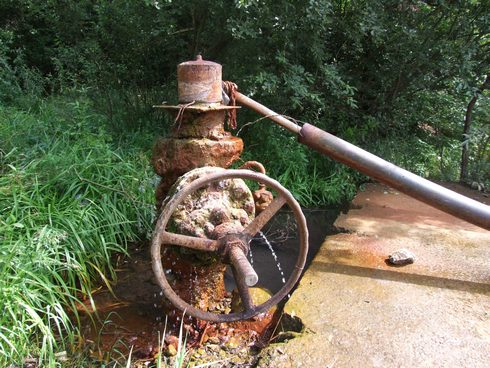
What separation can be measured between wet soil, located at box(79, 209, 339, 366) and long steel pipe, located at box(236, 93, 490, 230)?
1.02 metres

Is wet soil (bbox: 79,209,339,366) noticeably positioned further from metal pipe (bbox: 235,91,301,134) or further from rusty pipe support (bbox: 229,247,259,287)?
metal pipe (bbox: 235,91,301,134)

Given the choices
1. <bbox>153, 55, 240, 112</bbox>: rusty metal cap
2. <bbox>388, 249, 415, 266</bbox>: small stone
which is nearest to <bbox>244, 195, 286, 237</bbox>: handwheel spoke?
<bbox>153, 55, 240, 112</bbox>: rusty metal cap

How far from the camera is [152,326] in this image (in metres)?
2.41

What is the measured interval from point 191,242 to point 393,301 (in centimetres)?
116

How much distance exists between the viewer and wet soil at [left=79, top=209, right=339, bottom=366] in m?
2.16

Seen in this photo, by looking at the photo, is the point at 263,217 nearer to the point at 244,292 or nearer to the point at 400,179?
the point at 244,292

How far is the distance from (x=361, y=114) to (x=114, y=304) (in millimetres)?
3763

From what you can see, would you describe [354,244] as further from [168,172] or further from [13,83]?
[13,83]

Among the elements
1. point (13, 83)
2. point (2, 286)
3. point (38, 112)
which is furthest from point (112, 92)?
point (2, 286)

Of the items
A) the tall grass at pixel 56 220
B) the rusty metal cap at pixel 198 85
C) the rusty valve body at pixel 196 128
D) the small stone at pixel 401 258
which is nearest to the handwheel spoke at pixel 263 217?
the rusty valve body at pixel 196 128

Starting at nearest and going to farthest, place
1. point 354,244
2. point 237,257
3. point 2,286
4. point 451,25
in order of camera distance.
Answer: point 237,257 → point 2,286 → point 354,244 → point 451,25

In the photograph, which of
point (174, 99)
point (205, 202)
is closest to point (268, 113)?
point (205, 202)

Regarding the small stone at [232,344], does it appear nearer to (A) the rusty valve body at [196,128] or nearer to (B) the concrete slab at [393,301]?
(B) the concrete slab at [393,301]

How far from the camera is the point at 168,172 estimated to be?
2352 millimetres
